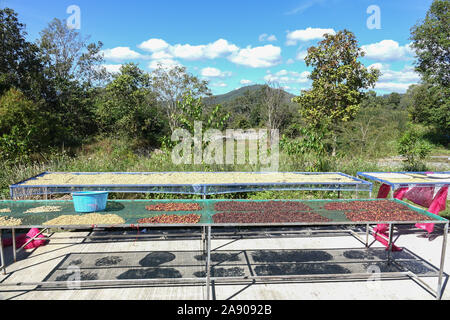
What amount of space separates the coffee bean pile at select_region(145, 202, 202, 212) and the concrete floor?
31.9 inches

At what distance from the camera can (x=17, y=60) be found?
13.9 m

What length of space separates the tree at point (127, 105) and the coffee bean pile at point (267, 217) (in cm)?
1707

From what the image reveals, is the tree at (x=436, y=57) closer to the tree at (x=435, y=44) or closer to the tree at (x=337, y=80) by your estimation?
the tree at (x=435, y=44)

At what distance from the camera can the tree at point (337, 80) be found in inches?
468

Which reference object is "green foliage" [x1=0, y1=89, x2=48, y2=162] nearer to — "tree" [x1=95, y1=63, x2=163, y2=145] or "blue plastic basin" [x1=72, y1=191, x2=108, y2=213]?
"blue plastic basin" [x1=72, y1=191, x2=108, y2=213]

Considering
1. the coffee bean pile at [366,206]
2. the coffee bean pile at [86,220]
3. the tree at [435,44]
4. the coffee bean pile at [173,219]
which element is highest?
the tree at [435,44]

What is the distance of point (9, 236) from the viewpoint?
4.56 meters

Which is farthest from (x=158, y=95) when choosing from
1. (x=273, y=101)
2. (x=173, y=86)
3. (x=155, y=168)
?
(x=155, y=168)

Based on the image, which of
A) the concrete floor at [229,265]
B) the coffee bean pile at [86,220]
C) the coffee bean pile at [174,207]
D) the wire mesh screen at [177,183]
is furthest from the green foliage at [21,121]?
the coffee bean pile at [174,207]

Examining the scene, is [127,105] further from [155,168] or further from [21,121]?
[155,168]

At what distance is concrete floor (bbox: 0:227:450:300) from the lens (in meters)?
3.24

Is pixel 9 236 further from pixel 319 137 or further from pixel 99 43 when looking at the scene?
pixel 99 43

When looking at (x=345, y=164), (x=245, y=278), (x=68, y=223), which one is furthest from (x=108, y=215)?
(x=345, y=164)

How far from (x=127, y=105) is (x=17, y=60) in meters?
6.19
